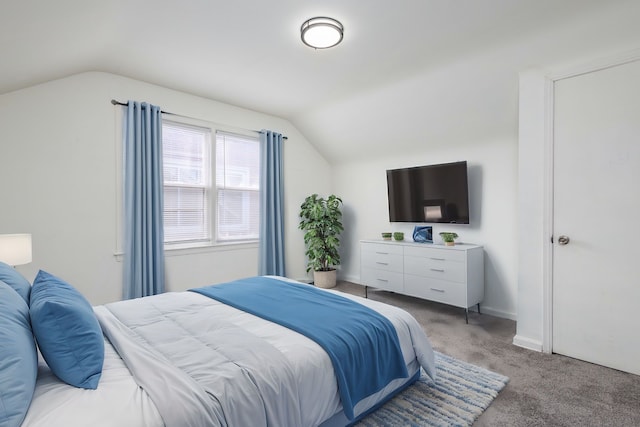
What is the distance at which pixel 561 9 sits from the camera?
2227 mm

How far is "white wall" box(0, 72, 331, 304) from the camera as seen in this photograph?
281 cm

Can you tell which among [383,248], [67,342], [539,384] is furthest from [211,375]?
[383,248]

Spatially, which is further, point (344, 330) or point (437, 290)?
point (437, 290)

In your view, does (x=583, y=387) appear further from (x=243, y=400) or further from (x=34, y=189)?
(x=34, y=189)

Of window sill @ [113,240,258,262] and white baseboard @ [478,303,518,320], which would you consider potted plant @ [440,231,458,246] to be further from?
window sill @ [113,240,258,262]

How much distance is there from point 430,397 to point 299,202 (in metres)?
3.43

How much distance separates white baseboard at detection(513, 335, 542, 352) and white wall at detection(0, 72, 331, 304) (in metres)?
3.45

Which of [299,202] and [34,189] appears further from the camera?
[299,202]

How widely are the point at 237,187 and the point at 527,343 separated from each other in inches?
143

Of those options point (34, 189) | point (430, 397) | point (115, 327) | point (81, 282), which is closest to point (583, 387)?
point (430, 397)

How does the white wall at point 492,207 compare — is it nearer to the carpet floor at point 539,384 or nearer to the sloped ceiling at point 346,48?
the sloped ceiling at point 346,48

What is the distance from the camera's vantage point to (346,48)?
9.16ft

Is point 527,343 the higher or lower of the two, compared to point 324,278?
lower

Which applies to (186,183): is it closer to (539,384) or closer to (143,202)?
(143,202)
